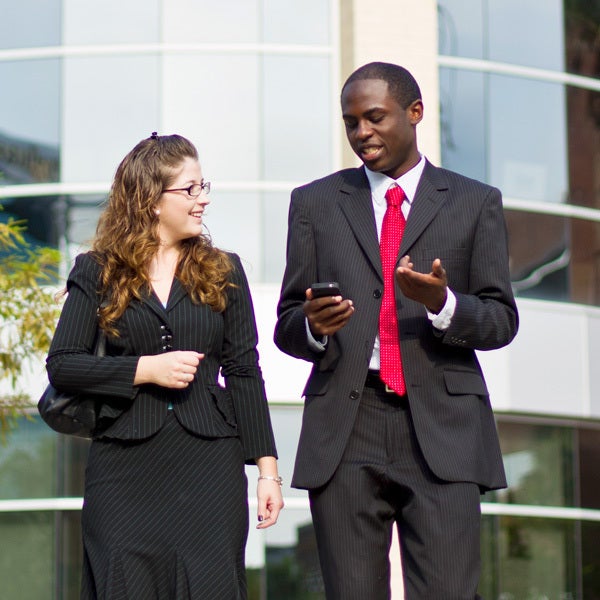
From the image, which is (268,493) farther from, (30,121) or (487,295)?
(30,121)

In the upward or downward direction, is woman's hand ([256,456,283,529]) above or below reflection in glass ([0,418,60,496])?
above

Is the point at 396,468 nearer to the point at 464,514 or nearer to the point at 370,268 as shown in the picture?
the point at 464,514

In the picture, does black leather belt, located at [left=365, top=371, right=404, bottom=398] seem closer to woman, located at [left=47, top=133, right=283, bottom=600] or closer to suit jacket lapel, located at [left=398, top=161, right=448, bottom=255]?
suit jacket lapel, located at [left=398, top=161, right=448, bottom=255]

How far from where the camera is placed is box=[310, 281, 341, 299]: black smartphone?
4707 mm

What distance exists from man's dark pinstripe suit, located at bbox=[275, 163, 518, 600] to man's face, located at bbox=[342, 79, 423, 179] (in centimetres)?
19

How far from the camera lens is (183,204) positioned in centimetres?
544

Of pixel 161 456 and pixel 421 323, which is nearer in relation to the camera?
pixel 421 323

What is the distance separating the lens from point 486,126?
14.3 meters

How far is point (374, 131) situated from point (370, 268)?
0.47m

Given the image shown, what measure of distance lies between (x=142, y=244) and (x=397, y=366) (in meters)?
1.08

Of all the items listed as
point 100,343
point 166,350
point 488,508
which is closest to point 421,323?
point 166,350

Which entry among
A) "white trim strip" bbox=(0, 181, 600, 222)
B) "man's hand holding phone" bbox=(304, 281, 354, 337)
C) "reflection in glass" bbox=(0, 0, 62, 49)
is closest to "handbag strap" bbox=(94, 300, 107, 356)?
"man's hand holding phone" bbox=(304, 281, 354, 337)

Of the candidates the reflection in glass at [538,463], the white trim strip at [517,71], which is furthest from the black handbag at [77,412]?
the white trim strip at [517,71]

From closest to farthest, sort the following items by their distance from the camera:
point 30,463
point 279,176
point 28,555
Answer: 1. point 28,555
2. point 30,463
3. point 279,176
